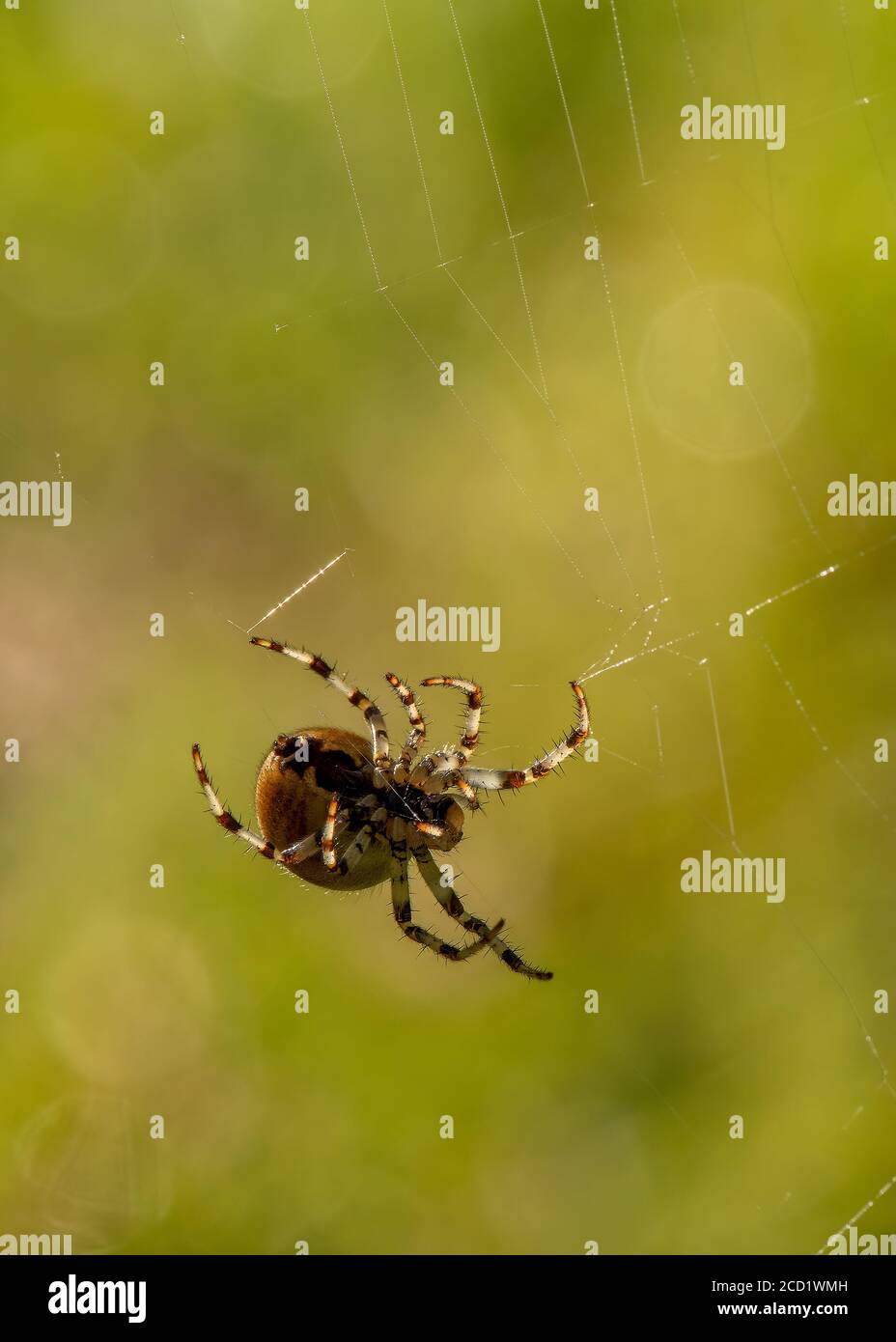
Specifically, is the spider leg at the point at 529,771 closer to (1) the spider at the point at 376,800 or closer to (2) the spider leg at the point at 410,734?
(1) the spider at the point at 376,800

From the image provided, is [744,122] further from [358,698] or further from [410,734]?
[358,698]

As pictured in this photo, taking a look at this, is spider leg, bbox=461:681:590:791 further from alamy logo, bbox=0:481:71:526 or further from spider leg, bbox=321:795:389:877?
alamy logo, bbox=0:481:71:526

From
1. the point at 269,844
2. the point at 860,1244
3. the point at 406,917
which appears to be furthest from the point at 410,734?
the point at 860,1244

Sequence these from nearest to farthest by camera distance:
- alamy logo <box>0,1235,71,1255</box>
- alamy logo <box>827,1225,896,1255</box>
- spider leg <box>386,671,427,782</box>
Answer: spider leg <box>386,671,427,782</box> → alamy logo <box>827,1225,896,1255</box> → alamy logo <box>0,1235,71,1255</box>

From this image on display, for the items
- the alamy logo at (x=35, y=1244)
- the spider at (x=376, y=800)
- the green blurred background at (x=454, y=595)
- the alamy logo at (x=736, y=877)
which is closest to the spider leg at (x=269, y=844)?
the spider at (x=376, y=800)

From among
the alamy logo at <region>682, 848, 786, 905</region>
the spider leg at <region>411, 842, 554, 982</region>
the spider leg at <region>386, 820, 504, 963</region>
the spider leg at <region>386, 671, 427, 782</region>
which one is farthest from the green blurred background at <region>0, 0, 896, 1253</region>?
the spider leg at <region>386, 671, 427, 782</region>
